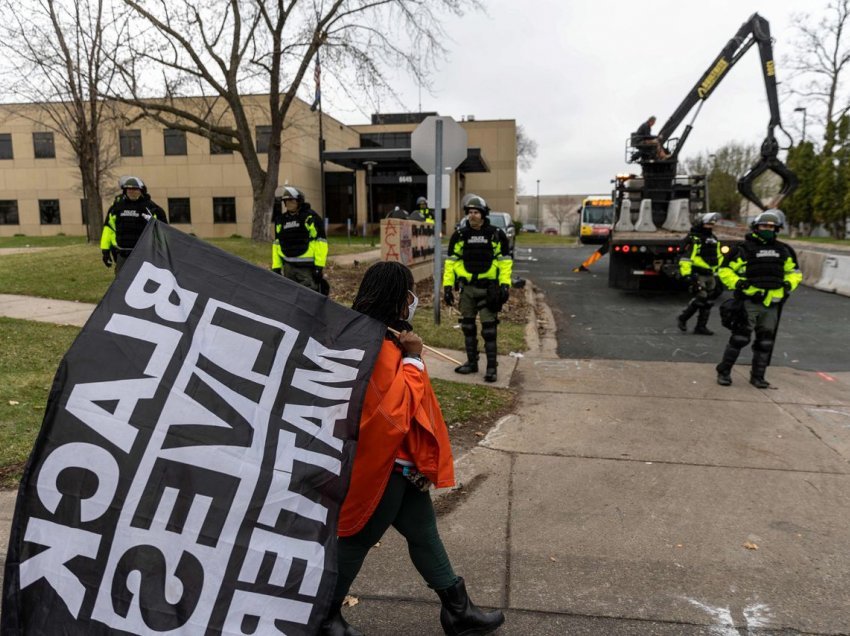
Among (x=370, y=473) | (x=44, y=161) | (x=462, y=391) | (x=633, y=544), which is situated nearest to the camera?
(x=370, y=473)

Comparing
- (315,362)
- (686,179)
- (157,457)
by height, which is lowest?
(157,457)

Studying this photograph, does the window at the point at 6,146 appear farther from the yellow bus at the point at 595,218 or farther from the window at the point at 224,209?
the yellow bus at the point at 595,218

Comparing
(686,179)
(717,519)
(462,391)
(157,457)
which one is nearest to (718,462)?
(717,519)

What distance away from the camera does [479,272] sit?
6941 millimetres

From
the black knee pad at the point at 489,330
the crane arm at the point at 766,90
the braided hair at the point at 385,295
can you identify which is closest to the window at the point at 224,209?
the crane arm at the point at 766,90

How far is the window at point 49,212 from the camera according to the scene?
140ft

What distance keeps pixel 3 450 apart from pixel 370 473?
3.62 m

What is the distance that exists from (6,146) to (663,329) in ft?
153

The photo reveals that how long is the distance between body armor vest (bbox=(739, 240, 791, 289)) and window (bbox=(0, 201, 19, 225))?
158ft

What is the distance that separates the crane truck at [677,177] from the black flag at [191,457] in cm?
1302

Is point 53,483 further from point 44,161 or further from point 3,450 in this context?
point 44,161

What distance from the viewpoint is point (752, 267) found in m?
6.74

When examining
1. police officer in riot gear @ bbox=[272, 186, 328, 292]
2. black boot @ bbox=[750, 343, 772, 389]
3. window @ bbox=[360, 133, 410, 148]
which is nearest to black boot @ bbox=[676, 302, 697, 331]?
black boot @ bbox=[750, 343, 772, 389]

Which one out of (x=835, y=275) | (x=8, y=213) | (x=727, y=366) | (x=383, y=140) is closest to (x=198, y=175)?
(x=8, y=213)
